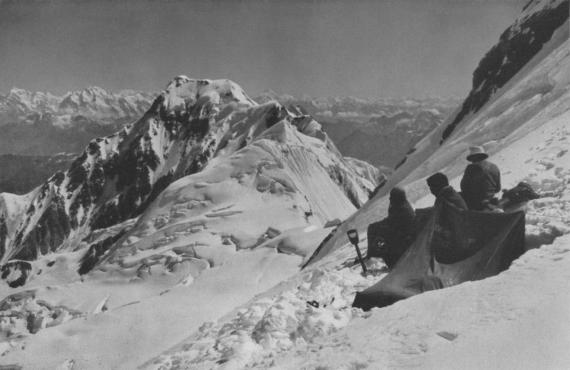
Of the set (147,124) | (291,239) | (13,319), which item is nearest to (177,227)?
(13,319)

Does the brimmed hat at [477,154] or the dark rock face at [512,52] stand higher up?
the dark rock face at [512,52]

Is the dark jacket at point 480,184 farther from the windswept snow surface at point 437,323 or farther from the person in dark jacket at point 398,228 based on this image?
the person in dark jacket at point 398,228

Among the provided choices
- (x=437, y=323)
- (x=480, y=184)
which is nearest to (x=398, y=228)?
(x=480, y=184)

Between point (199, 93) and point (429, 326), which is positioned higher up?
point (199, 93)

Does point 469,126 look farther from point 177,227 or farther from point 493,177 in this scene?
point 177,227

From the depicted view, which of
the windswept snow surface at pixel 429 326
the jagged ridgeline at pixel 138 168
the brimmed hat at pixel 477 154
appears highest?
the jagged ridgeline at pixel 138 168

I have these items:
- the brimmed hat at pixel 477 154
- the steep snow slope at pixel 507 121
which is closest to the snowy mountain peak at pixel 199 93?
the steep snow slope at pixel 507 121

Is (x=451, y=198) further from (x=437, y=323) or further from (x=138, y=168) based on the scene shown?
(x=138, y=168)
